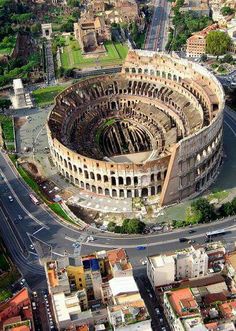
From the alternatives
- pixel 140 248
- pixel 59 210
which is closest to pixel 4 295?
pixel 59 210

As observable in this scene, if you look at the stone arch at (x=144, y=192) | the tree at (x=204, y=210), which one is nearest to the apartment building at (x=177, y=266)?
the tree at (x=204, y=210)

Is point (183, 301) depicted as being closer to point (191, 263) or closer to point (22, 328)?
point (191, 263)

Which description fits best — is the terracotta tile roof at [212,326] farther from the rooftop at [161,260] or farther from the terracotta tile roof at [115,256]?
the terracotta tile roof at [115,256]

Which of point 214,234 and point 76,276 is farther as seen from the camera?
point 214,234

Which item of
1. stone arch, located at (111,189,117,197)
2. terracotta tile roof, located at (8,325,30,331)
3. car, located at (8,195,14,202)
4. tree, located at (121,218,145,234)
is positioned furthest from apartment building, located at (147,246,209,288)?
car, located at (8,195,14,202)

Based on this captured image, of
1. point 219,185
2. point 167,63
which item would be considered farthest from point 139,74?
point 219,185

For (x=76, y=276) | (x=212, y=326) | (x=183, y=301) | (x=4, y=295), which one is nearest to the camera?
(x=212, y=326)

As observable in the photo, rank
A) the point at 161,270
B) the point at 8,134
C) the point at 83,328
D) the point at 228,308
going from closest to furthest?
the point at 83,328 → the point at 228,308 → the point at 161,270 → the point at 8,134

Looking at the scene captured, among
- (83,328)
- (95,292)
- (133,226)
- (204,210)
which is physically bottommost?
(83,328)
